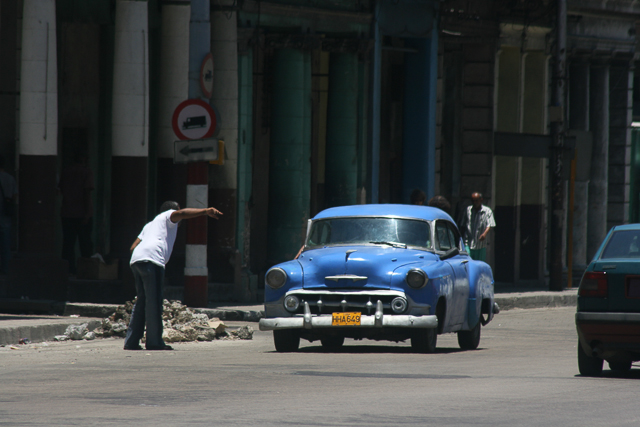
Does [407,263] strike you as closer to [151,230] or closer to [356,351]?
[356,351]

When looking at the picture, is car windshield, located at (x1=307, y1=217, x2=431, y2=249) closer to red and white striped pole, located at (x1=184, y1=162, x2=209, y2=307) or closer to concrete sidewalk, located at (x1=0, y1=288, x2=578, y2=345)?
concrete sidewalk, located at (x1=0, y1=288, x2=578, y2=345)

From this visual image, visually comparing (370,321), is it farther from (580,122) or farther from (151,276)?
(580,122)

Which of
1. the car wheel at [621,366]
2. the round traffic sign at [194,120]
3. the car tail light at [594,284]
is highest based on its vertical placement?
the round traffic sign at [194,120]

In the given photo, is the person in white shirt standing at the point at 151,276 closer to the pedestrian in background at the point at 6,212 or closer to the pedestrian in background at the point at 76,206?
the pedestrian in background at the point at 6,212

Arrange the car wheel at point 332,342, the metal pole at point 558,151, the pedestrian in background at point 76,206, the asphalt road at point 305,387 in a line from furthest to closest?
the metal pole at point 558,151 → the pedestrian in background at point 76,206 → the car wheel at point 332,342 → the asphalt road at point 305,387

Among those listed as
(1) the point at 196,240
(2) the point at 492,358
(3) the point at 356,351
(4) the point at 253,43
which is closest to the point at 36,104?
(1) the point at 196,240

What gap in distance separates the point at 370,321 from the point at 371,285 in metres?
0.40

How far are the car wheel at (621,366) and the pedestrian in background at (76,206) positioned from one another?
9.91m

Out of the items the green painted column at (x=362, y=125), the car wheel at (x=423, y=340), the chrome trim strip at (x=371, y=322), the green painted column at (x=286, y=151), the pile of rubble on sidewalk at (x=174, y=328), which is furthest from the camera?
the green painted column at (x=362, y=125)

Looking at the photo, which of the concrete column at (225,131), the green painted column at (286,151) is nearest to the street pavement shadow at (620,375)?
the concrete column at (225,131)

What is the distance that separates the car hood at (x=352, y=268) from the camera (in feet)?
42.9

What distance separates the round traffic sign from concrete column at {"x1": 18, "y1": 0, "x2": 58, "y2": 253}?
6.87ft

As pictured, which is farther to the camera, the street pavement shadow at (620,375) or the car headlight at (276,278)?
the car headlight at (276,278)

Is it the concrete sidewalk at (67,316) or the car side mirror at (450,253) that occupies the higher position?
the car side mirror at (450,253)
